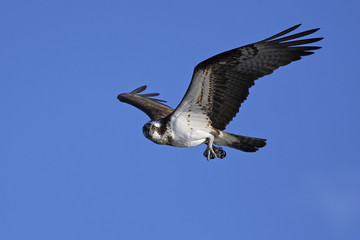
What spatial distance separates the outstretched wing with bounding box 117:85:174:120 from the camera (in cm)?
1078

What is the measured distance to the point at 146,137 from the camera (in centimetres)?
927

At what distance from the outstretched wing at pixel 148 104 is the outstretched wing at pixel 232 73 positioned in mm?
1717

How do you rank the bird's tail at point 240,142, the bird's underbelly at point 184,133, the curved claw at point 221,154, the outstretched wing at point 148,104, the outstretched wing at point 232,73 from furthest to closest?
the outstretched wing at point 148,104 → the curved claw at point 221,154 → the bird's tail at point 240,142 → the bird's underbelly at point 184,133 → the outstretched wing at point 232,73

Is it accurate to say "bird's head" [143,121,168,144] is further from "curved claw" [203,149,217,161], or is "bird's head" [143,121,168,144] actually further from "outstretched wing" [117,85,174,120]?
"outstretched wing" [117,85,174,120]

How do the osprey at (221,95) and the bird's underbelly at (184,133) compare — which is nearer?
the osprey at (221,95)

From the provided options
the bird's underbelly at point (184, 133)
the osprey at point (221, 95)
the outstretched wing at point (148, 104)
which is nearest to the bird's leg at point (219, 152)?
the osprey at point (221, 95)

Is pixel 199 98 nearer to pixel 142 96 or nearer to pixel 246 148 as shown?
pixel 246 148

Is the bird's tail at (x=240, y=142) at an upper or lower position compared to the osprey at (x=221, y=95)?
lower

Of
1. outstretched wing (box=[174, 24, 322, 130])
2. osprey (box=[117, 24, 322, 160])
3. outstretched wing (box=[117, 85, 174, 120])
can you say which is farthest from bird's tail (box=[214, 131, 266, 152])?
outstretched wing (box=[117, 85, 174, 120])

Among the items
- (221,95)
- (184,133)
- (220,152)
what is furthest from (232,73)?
(220,152)

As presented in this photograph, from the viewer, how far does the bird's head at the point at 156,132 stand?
9094mm

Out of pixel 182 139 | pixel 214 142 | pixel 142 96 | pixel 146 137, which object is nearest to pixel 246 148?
pixel 214 142

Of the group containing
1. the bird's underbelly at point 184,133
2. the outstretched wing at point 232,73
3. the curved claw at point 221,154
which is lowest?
the curved claw at point 221,154

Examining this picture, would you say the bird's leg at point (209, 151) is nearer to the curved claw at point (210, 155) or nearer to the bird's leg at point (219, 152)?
the curved claw at point (210, 155)
